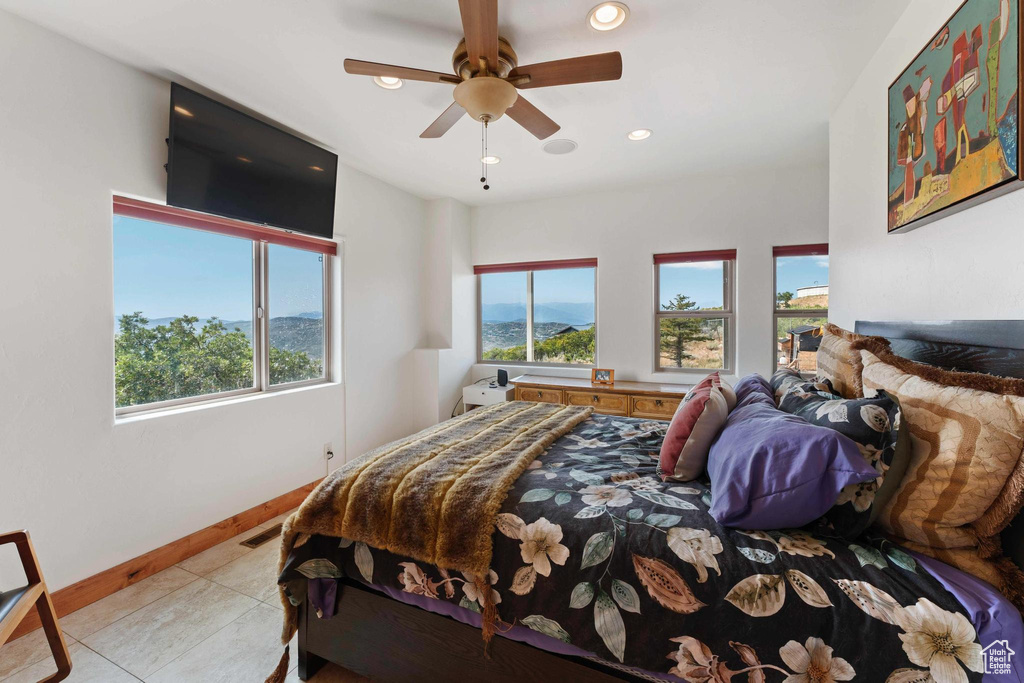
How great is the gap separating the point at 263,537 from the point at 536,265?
10.6 ft

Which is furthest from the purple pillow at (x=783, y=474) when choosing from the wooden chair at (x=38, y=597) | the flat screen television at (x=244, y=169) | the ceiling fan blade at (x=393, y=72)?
the flat screen television at (x=244, y=169)

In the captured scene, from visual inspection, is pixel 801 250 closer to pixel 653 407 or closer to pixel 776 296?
pixel 776 296

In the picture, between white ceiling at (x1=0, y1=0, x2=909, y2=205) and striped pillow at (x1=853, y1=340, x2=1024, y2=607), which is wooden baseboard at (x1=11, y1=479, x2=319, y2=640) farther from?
striped pillow at (x1=853, y1=340, x2=1024, y2=607)

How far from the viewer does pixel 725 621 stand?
38.2 inches

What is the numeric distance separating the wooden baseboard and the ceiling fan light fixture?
274 centimetres

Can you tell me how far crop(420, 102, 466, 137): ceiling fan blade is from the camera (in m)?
1.93

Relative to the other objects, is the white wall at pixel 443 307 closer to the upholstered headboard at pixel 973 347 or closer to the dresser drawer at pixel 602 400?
the dresser drawer at pixel 602 400

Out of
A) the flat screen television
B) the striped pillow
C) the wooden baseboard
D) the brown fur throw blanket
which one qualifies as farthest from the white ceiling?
the wooden baseboard

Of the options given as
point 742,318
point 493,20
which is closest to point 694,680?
point 493,20

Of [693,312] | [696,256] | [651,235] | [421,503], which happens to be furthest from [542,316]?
[421,503]

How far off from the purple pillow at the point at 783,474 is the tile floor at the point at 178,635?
1549 mm

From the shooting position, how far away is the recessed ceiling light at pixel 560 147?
2.83m

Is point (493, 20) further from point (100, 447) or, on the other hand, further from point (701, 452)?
point (100, 447)

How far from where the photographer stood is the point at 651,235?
377cm
